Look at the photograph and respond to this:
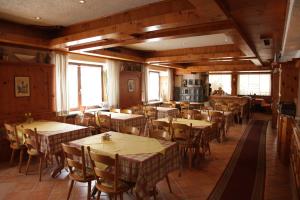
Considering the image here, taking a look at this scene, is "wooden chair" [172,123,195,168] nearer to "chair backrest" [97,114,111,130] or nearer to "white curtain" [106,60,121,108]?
"chair backrest" [97,114,111,130]

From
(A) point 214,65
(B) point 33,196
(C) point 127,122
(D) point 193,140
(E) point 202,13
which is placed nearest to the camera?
(E) point 202,13

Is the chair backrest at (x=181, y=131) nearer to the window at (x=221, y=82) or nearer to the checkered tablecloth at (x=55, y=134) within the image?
the checkered tablecloth at (x=55, y=134)

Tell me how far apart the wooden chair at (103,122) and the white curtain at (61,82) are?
0.95 m

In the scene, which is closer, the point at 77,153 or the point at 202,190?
the point at 77,153

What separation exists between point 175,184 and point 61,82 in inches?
149

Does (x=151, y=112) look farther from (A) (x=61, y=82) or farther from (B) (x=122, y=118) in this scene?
(A) (x=61, y=82)

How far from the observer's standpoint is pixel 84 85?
6559 millimetres

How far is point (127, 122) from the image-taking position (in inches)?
202

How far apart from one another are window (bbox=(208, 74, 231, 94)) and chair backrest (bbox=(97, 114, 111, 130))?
394 inches

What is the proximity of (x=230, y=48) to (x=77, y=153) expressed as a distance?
525 centimetres

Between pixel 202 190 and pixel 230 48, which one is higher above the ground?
pixel 230 48

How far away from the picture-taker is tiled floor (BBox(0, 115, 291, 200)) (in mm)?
3059

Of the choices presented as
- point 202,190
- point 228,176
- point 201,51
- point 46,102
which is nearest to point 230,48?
point 201,51

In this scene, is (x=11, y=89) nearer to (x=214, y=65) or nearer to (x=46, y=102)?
(x=46, y=102)
